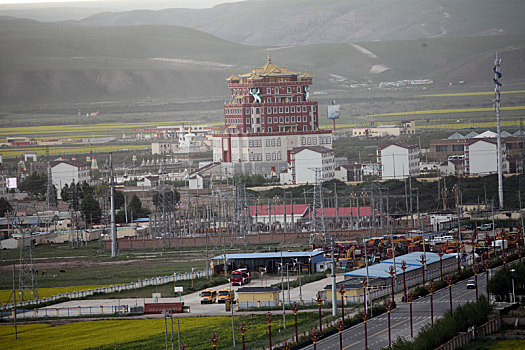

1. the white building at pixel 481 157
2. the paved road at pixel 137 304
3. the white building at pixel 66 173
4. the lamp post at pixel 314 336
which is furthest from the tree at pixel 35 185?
the lamp post at pixel 314 336

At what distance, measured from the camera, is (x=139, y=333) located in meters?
34.2

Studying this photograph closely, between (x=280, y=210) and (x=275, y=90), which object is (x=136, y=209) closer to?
(x=280, y=210)

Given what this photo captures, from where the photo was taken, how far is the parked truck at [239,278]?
42.9 m

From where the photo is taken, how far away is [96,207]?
2729 inches

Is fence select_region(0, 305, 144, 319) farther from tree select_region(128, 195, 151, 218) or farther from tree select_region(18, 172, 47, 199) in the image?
tree select_region(18, 172, 47, 199)

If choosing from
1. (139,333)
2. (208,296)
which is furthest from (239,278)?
(139,333)

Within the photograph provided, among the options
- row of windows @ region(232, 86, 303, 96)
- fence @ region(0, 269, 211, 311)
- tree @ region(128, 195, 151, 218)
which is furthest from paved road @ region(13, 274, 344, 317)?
row of windows @ region(232, 86, 303, 96)

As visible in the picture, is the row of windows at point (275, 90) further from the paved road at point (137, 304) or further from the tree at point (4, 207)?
the paved road at point (137, 304)

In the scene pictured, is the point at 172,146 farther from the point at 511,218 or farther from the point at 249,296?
the point at 249,296

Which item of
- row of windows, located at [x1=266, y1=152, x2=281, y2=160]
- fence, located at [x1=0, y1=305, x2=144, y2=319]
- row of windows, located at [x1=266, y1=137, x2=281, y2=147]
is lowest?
fence, located at [x1=0, y1=305, x2=144, y2=319]

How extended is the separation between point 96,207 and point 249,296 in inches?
1284

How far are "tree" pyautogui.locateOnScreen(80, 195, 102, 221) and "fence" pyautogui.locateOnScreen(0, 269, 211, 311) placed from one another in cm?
2284

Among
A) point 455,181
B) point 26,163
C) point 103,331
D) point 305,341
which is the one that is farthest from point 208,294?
point 26,163

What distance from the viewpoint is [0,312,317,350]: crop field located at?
3206cm
